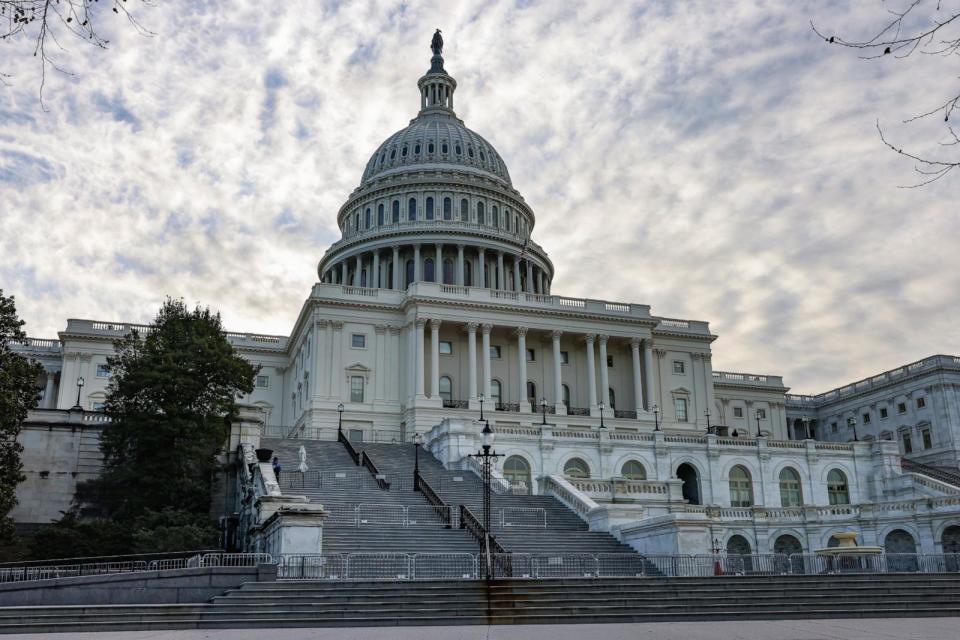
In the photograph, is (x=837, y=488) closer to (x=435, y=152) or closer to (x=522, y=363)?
(x=522, y=363)

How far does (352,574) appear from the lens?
27.5 meters

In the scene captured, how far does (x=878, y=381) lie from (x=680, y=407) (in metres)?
28.3

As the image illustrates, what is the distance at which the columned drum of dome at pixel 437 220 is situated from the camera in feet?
321

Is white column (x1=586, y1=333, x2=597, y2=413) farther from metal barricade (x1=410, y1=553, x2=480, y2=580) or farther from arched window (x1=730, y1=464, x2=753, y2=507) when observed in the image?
metal barricade (x1=410, y1=553, x2=480, y2=580)

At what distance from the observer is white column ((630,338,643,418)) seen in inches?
3142

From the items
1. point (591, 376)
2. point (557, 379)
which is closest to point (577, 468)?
point (557, 379)

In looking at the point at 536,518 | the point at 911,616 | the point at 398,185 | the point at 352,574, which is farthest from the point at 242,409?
the point at 398,185

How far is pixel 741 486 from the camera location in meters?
57.7

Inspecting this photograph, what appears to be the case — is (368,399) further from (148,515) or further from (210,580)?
(210,580)

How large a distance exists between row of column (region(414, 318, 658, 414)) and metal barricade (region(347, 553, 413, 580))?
144 ft

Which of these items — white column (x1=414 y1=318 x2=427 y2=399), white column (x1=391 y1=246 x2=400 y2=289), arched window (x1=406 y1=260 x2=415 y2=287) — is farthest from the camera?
arched window (x1=406 y1=260 x2=415 y2=287)

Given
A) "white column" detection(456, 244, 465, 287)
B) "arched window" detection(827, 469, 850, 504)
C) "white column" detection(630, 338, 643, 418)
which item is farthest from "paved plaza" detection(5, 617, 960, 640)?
"white column" detection(456, 244, 465, 287)

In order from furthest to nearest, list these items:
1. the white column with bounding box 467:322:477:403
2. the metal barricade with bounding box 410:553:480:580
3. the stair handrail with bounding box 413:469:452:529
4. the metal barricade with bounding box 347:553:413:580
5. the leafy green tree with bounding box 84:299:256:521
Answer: the white column with bounding box 467:322:477:403, the leafy green tree with bounding box 84:299:256:521, the stair handrail with bounding box 413:469:452:529, the metal barricade with bounding box 410:553:480:580, the metal barricade with bounding box 347:553:413:580

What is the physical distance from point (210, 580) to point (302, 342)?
58498 millimetres
